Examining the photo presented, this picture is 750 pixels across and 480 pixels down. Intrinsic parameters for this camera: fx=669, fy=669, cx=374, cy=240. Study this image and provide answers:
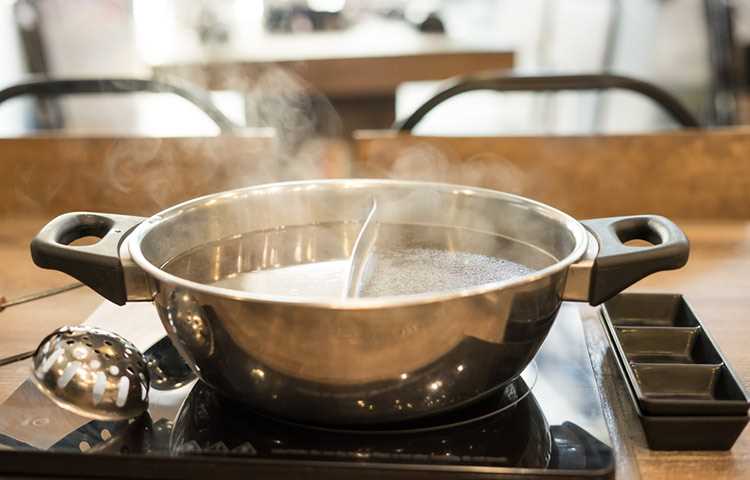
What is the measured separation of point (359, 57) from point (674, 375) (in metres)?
2.45

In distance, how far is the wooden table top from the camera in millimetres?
607

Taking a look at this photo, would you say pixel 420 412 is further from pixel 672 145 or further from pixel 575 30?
pixel 575 30

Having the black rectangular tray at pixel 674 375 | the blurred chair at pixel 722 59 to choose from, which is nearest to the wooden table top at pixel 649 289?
the black rectangular tray at pixel 674 375

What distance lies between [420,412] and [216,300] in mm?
208

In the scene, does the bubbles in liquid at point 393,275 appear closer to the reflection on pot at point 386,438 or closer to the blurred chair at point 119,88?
the reflection on pot at point 386,438

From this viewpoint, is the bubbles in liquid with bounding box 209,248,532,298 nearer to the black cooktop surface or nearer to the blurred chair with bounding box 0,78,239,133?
the black cooktop surface

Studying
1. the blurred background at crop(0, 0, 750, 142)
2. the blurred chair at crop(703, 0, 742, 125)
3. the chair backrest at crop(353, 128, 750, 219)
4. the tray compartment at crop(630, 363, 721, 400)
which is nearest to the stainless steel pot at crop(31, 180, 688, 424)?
the tray compartment at crop(630, 363, 721, 400)

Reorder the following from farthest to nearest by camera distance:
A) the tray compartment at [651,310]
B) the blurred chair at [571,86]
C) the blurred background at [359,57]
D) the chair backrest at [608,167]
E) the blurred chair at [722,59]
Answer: the blurred chair at [722,59]
the blurred background at [359,57]
the blurred chair at [571,86]
the chair backrest at [608,167]
the tray compartment at [651,310]

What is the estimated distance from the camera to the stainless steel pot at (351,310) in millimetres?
530

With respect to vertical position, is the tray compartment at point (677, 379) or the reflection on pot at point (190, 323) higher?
the reflection on pot at point (190, 323)

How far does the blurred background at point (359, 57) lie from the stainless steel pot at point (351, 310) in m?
1.95

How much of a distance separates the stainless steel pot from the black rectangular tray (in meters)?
0.11

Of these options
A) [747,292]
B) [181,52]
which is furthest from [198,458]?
[181,52]

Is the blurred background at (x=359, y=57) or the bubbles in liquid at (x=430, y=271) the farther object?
the blurred background at (x=359, y=57)
